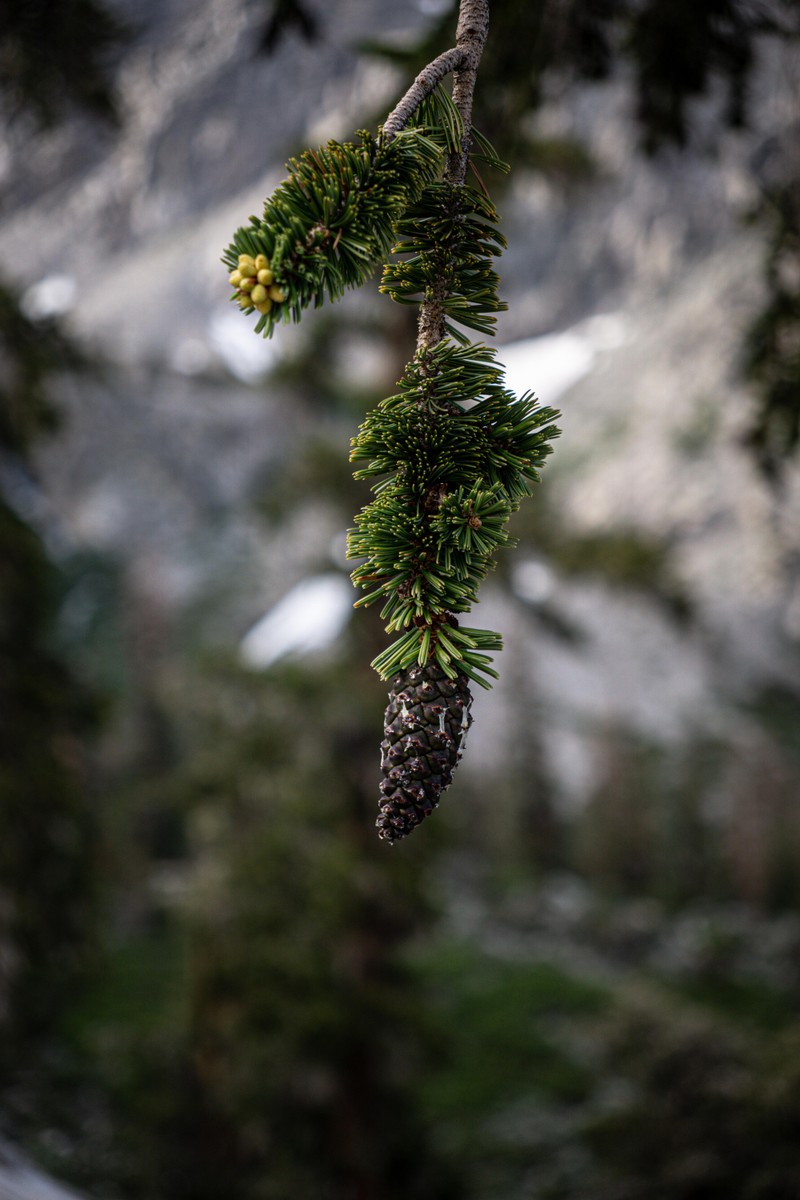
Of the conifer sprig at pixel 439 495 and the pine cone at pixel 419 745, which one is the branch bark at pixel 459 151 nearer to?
the conifer sprig at pixel 439 495

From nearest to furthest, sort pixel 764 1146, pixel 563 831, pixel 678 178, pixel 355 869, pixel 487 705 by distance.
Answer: pixel 764 1146
pixel 355 869
pixel 678 178
pixel 563 831
pixel 487 705

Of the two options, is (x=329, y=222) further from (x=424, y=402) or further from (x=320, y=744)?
(x=320, y=744)

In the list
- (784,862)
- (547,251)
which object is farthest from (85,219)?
(547,251)

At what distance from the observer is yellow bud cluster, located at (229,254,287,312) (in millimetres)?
655

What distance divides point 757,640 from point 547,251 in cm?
1848

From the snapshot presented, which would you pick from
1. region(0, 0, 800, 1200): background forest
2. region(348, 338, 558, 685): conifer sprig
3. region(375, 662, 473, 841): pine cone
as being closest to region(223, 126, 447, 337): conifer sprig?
region(348, 338, 558, 685): conifer sprig

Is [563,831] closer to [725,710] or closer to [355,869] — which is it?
[725,710]

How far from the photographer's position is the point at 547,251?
2703cm

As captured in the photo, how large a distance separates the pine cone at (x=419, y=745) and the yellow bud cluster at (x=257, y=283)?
342 millimetres

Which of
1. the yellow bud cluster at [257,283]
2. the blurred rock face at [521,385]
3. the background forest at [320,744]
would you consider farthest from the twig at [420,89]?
the blurred rock face at [521,385]

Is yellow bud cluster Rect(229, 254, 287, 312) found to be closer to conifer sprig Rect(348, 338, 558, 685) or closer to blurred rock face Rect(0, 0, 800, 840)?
conifer sprig Rect(348, 338, 558, 685)

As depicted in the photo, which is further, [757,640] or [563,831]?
[757,640]

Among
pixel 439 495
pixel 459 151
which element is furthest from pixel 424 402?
pixel 459 151

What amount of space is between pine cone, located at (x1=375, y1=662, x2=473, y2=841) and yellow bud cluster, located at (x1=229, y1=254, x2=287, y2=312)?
0.34m
